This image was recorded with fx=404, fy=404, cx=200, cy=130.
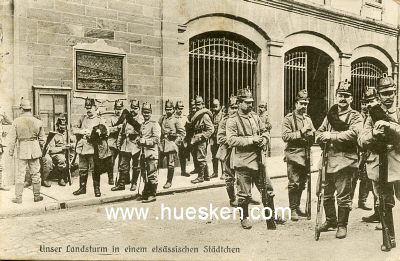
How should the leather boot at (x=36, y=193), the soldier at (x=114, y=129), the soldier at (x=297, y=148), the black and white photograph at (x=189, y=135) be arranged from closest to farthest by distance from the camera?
the black and white photograph at (x=189, y=135), the soldier at (x=297, y=148), the leather boot at (x=36, y=193), the soldier at (x=114, y=129)

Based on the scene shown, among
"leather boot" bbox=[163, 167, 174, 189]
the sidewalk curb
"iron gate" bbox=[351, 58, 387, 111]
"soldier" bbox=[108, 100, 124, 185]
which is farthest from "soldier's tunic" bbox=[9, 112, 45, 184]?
"iron gate" bbox=[351, 58, 387, 111]

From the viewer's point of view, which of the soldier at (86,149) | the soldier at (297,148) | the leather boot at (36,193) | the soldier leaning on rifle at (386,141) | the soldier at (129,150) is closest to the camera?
the soldier leaning on rifle at (386,141)

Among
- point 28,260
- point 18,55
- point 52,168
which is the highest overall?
point 18,55

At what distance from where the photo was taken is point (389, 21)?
631 inches

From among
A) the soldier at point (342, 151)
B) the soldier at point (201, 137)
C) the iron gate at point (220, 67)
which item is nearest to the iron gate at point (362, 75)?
the iron gate at point (220, 67)

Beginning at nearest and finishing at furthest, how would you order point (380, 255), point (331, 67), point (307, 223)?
point (380, 255), point (307, 223), point (331, 67)

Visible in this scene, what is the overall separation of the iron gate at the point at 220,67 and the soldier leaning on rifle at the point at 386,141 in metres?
6.69

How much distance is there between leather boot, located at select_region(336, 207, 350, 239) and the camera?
17.0 feet

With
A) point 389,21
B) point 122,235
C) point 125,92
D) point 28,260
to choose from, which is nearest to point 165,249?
point 122,235

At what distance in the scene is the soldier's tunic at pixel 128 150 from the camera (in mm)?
7828

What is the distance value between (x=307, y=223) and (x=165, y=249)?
219cm

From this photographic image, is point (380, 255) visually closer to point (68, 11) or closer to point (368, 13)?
point (68, 11)

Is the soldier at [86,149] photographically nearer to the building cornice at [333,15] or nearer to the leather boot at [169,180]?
the leather boot at [169,180]

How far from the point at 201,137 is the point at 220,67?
3500 mm
